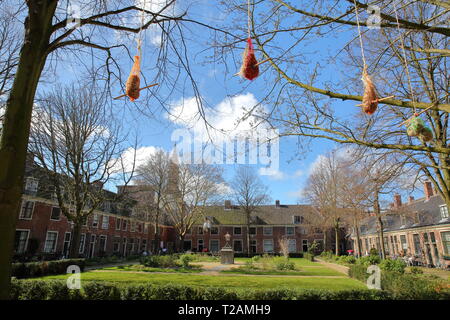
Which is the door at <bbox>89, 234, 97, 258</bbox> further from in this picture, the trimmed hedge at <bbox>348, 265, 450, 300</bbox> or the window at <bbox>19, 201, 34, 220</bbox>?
the trimmed hedge at <bbox>348, 265, 450, 300</bbox>

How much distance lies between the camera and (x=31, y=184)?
23031 millimetres

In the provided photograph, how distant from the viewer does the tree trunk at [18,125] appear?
2.34m

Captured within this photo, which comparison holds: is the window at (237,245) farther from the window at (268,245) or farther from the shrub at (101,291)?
the shrub at (101,291)

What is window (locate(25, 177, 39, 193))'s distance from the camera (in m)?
22.6

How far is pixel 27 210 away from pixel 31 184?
2.23m

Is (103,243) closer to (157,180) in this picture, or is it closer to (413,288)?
(157,180)

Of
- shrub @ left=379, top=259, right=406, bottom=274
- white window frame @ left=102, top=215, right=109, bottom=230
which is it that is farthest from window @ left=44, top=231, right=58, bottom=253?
shrub @ left=379, top=259, right=406, bottom=274

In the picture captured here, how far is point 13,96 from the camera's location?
2.66 m

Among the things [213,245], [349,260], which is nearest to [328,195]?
[349,260]

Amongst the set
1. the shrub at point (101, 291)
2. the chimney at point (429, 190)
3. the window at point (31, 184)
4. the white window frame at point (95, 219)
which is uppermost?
the chimney at point (429, 190)

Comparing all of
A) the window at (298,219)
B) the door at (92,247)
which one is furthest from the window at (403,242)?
the door at (92,247)

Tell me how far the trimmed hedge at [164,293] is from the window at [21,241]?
1672 centimetres

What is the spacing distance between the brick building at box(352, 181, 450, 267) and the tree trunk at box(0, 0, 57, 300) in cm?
2377
